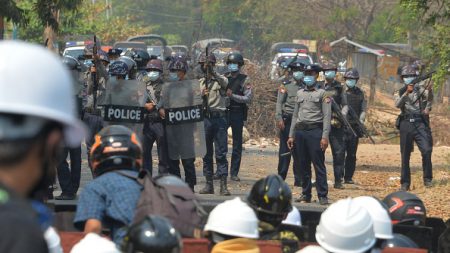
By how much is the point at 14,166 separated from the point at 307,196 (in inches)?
472

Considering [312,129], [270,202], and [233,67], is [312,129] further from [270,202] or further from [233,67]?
[270,202]

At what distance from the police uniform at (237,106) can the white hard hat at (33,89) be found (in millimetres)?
12841


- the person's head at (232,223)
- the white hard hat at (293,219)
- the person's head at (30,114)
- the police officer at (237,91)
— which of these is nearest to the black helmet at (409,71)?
the police officer at (237,91)

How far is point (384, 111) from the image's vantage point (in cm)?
3089

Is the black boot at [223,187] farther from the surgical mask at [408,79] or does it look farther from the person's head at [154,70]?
the surgical mask at [408,79]

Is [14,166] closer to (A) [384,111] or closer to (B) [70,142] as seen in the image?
(B) [70,142]

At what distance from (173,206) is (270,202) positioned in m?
0.76

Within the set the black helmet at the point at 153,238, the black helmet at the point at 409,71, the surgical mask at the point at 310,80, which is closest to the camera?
the black helmet at the point at 153,238

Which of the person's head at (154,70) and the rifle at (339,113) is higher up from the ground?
the person's head at (154,70)

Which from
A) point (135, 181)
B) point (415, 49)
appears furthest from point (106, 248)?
point (415, 49)

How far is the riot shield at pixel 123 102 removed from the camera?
13.1 m

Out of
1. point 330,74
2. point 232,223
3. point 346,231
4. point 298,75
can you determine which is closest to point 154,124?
point 298,75

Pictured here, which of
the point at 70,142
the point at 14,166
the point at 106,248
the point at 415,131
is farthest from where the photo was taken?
the point at 415,131

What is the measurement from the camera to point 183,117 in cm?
1365
